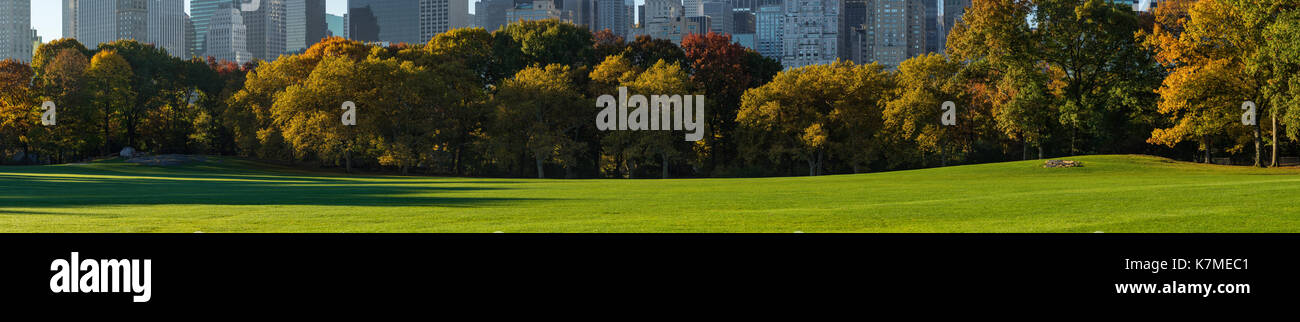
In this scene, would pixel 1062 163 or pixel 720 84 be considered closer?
pixel 1062 163

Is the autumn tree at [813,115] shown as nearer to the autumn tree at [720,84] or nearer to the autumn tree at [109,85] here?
the autumn tree at [720,84]

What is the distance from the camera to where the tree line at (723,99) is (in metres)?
58.1

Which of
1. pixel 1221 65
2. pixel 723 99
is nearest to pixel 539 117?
pixel 723 99

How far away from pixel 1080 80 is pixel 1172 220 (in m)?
55.3

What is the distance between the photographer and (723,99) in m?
85.8

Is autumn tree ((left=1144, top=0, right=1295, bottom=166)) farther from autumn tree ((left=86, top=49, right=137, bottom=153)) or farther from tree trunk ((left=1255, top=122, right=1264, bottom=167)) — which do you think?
autumn tree ((left=86, top=49, right=137, bottom=153))

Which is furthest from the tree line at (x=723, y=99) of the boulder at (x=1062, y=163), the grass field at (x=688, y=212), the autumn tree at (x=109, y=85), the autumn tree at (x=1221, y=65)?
the grass field at (x=688, y=212)

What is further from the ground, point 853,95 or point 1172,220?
point 853,95

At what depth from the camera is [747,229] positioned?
1661 centimetres

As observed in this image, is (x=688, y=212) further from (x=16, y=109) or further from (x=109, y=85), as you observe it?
(x=109, y=85)
